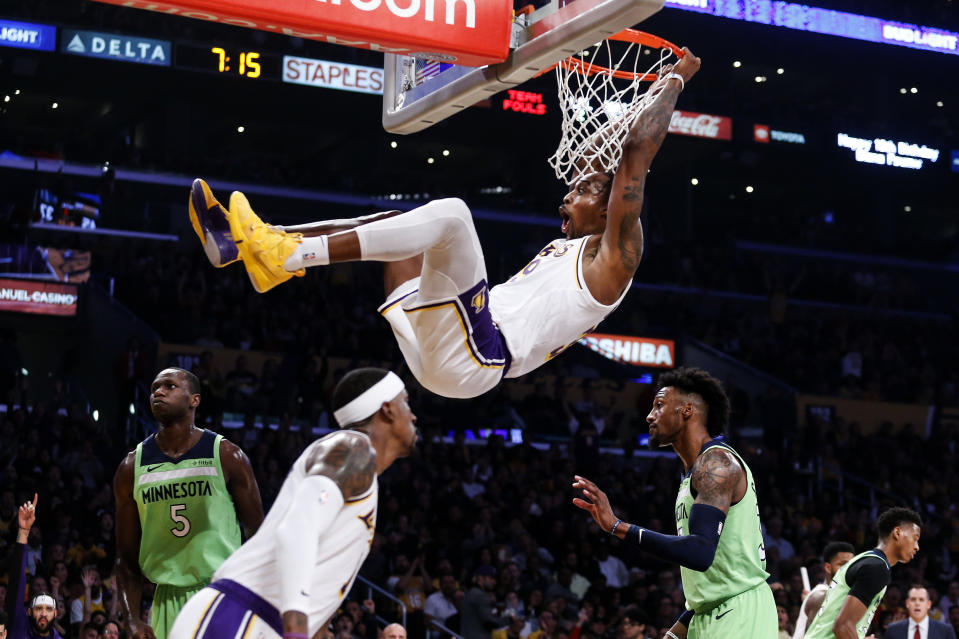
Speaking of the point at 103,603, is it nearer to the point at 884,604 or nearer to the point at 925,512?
the point at 884,604

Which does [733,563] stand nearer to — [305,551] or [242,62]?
[305,551]

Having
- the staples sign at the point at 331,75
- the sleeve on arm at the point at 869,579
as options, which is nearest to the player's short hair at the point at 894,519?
the sleeve on arm at the point at 869,579

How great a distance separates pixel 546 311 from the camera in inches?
224

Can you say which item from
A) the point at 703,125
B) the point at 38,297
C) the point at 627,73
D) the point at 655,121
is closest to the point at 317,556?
the point at 655,121

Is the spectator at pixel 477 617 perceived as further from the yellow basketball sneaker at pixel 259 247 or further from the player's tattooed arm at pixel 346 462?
the player's tattooed arm at pixel 346 462

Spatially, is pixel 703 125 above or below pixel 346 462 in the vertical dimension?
above

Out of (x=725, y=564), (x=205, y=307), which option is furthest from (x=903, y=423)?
(x=725, y=564)

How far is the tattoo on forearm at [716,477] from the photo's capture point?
563 centimetres

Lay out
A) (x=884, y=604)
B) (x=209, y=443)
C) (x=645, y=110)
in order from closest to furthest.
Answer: (x=645, y=110)
(x=209, y=443)
(x=884, y=604)

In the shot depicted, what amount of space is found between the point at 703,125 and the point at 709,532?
62.7 ft

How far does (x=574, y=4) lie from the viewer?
5254mm

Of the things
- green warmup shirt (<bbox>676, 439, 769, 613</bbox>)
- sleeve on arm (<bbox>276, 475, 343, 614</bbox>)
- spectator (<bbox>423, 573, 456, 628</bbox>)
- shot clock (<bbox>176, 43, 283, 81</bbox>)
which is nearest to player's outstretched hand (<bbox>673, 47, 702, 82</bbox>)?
green warmup shirt (<bbox>676, 439, 769, 613</bbox>)

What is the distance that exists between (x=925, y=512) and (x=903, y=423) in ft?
14.9

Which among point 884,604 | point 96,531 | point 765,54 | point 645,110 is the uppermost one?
point 765,54
